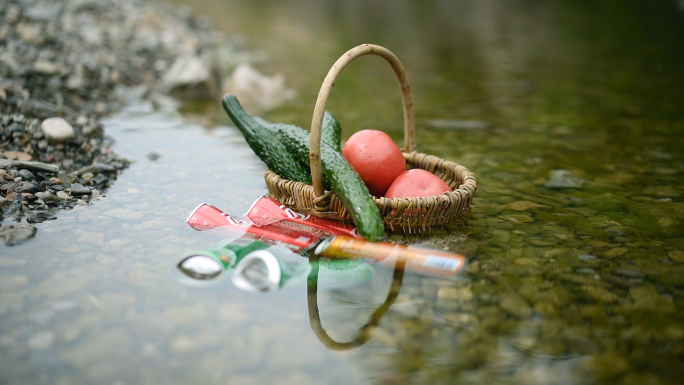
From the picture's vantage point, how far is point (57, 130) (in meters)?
4.37

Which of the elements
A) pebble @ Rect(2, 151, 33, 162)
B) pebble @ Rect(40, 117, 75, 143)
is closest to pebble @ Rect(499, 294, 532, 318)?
pebble @ Rect(2, 151, 33, 162)

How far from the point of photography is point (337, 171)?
10.1 ft

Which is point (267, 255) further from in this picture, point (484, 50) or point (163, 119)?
point (484, 50)

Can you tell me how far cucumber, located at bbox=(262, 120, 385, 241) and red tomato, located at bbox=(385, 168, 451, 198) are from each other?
0.91 ft

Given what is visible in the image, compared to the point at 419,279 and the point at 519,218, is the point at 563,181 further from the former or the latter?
the point at 419,279

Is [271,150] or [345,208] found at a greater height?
[271,150]

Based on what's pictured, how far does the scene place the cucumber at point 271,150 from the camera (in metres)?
3.50

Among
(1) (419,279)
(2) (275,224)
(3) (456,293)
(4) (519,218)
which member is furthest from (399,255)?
(4) (519,218)

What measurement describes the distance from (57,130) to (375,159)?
8.75 feet

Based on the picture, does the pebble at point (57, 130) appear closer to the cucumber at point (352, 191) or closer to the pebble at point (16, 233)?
the pebble at point (16, 233)

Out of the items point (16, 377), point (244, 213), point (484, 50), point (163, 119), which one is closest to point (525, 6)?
point (484, 50)

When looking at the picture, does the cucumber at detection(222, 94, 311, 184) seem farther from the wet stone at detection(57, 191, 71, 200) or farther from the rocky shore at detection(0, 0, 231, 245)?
the wet stone at detection(57, 191, 71, 200)

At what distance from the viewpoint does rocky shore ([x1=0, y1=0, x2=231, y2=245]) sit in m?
3.56

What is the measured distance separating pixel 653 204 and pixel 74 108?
17.8 feet
